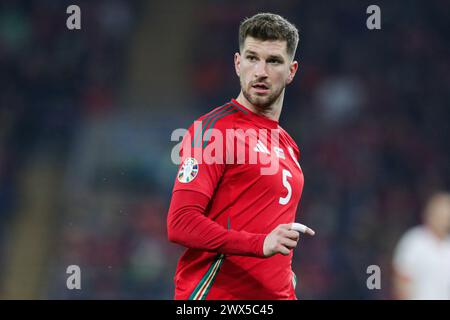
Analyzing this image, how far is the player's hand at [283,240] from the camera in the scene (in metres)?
2.90

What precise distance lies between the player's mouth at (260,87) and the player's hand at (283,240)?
824 millimetres

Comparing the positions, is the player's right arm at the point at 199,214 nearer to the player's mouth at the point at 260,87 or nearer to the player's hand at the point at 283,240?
the player's hand at the point at 283,240

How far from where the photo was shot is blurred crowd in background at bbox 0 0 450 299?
9.65 meters

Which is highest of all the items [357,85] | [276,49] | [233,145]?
[357,85]

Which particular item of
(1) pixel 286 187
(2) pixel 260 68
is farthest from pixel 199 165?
(2) pixel 260 68

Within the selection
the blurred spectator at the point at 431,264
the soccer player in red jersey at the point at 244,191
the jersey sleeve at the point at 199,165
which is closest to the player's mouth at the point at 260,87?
the soccer player in red jersey at the point at 244,191

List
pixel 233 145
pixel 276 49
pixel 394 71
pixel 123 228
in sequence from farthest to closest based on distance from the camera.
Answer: pixel 394 71, pixel 123 228, pixel 276 49, pixel 233 145

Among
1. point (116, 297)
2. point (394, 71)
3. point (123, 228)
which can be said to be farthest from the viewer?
point (394, 71)

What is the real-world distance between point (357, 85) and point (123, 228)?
4443 millimetres

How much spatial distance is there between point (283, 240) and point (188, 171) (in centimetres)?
53

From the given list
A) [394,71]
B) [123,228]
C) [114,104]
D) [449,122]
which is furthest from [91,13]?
[449,122]

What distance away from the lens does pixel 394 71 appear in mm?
11703

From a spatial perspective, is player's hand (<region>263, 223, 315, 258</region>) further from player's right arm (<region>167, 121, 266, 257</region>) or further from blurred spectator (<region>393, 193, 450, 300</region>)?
blurred spectator (<region>393, 193, 450, 300</region>)

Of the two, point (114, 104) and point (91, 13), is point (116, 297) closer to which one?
point (114, 104)
